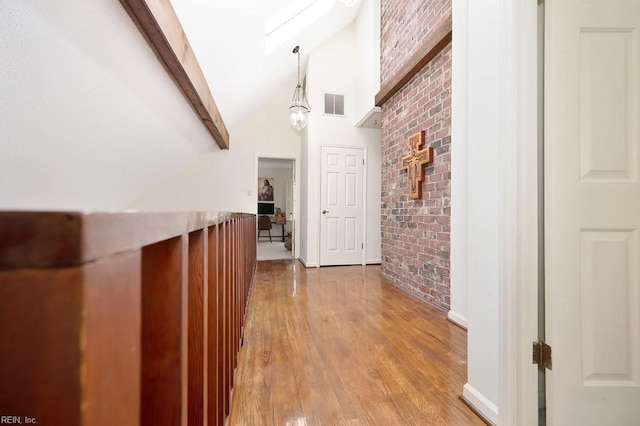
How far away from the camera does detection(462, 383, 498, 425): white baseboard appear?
A: 1125 millimetres

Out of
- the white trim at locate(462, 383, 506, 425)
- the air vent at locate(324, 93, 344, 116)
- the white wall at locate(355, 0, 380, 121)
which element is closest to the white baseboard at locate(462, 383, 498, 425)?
the white trim at locate(462, 383, 506, 425)

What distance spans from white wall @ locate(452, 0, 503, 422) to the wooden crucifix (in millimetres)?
1249

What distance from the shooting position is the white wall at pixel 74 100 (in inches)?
46.1

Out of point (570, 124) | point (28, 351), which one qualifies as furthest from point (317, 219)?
point (28, 351)

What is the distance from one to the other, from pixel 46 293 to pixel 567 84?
1513 mm

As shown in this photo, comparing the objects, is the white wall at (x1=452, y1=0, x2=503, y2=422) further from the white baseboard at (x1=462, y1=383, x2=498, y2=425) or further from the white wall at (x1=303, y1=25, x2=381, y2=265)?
the white wall at (x1=303, y1=25, x2=381, y2=265)

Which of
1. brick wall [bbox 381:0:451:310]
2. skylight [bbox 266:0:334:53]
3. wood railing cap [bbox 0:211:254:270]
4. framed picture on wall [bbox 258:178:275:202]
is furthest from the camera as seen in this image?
framed picture on wall [bbox 258:178:275:202]

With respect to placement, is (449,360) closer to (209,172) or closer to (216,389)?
(216,389)

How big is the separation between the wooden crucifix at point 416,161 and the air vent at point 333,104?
6.30 feet

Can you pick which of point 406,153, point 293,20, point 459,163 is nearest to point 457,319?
point 459,163

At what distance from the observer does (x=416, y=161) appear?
271cm

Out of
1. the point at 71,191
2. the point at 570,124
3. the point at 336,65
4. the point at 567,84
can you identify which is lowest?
the point at 71,191

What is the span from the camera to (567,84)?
3.52 ft

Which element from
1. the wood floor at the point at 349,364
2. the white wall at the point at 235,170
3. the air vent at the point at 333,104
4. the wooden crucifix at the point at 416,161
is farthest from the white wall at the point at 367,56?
the wood floor at the point at 349,364
